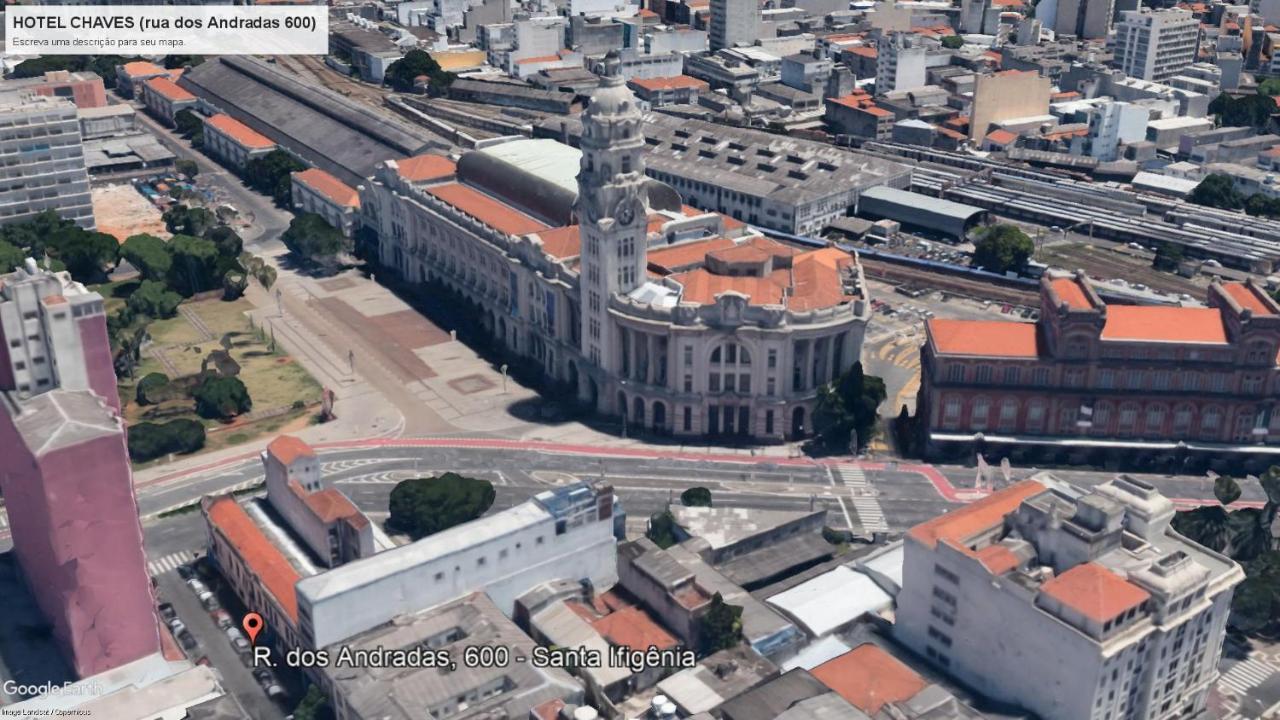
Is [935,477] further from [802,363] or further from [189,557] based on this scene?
[189,557]

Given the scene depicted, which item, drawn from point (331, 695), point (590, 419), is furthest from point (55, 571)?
point (590, 419)

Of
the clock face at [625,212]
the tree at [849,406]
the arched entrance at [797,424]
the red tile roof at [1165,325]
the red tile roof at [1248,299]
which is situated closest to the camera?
the red tile roof at [1248,299]

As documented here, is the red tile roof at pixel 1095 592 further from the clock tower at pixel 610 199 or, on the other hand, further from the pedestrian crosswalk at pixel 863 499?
the clock tower at pixel 610 199

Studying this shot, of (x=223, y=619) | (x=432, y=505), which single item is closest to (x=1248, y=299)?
(x=432, y=505)

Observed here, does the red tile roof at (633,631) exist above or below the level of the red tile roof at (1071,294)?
below

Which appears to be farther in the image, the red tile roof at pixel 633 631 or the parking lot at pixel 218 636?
the red tile roof at pixel 633 631

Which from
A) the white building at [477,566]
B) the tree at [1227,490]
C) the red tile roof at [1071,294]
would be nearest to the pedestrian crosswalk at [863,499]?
the red tile roof at [1071,294]

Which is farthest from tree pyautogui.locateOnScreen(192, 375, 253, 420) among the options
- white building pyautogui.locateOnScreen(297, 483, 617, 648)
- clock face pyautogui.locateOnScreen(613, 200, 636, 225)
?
white building pyautogui.locateOnScreen(297, 483, 617, 648)
